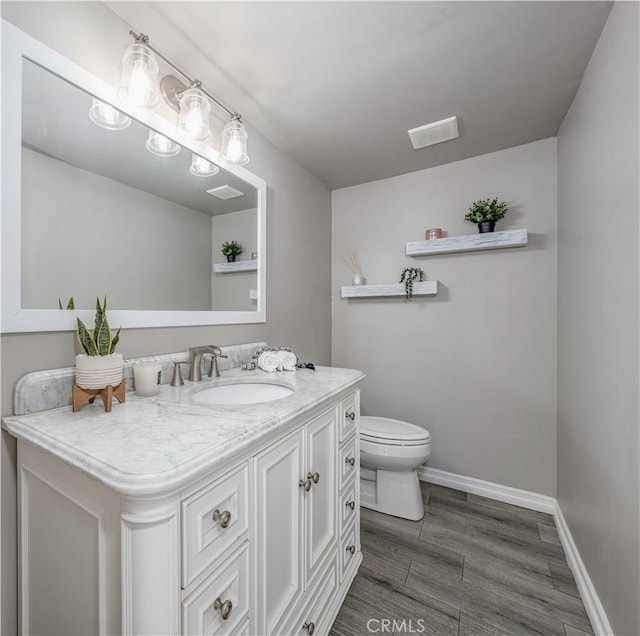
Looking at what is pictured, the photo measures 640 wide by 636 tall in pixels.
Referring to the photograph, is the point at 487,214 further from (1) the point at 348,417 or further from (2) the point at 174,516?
(2) the point at 174,516

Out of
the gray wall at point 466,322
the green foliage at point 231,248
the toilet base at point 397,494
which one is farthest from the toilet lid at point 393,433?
the green foliage at point 231,248

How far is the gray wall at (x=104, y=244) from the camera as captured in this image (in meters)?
0.92

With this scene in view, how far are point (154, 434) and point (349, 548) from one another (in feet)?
3.66

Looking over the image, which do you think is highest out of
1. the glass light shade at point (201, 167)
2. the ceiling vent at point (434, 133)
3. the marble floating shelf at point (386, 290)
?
the ceiling vent at point (434, 133)

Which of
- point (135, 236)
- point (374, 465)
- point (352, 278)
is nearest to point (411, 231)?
point (352, 278)

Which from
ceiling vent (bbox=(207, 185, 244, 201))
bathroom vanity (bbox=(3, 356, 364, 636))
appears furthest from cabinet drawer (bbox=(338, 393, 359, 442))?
ceiling vent (bbox=(207, 185, 244, 201))

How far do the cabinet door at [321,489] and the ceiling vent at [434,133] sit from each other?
1.64 meters

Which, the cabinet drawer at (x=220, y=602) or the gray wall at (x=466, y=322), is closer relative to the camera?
the cabinet drawer at (x=220, y=602)

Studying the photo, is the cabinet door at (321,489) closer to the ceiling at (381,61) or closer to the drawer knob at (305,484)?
the drawer knob at (305,484)

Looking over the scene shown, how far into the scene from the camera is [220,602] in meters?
0.69

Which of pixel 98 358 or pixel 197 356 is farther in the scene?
pixel 197 356

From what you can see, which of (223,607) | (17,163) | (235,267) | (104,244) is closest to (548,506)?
(223,607)

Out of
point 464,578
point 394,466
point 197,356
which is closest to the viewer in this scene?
point 197,356

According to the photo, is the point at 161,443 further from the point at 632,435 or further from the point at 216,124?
the point at 216,124
